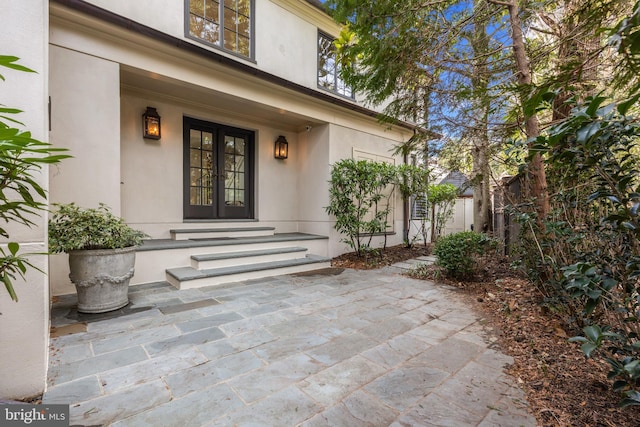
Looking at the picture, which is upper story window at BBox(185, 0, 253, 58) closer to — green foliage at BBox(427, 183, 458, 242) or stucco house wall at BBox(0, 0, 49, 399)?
stucco house wall at BBox(0, 0, 49, 399)

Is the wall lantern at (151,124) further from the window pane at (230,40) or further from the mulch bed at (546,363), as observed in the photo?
the mulch bed at (546,363)

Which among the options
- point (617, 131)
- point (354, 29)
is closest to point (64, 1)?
point (354, 29)

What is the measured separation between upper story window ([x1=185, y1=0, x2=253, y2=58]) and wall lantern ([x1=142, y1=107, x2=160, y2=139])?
4.74 feet

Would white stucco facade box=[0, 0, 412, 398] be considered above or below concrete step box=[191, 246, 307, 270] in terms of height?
above

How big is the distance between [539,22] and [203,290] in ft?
18.4

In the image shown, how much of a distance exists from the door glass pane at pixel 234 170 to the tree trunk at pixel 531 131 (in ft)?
16.2

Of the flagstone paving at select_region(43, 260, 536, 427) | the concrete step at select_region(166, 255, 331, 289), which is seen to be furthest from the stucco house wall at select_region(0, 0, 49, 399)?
the concrete step at select_region(166, 255, 331, 289)

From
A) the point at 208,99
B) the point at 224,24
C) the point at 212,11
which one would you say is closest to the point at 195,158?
the point at 208,99

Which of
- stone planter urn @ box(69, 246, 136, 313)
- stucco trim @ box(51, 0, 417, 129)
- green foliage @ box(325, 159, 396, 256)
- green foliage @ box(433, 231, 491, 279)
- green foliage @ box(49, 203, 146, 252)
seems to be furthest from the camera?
green foliage @ box(325, 159, 396, 256)

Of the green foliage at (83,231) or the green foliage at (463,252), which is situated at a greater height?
the green foliage at (83,231)

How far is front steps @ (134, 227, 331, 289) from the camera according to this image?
4031mm

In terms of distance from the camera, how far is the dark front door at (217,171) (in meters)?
5.45

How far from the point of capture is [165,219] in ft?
16.7

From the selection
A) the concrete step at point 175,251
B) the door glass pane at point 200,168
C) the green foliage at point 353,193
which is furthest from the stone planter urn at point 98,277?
the green foliage at point 353,193
